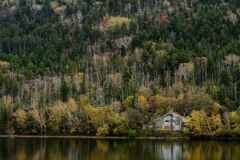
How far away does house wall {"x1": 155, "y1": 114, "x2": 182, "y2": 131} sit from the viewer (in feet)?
304

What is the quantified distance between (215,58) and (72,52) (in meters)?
71.5

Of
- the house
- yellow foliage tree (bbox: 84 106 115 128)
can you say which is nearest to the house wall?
the house

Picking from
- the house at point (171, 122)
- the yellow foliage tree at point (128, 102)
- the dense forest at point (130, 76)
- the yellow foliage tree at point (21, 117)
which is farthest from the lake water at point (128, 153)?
the yellow foliage tree at point (21, 117)

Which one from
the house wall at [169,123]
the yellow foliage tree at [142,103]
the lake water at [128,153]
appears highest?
the yellow foliage tree at [142,103]

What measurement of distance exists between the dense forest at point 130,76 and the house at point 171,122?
1.97 meters

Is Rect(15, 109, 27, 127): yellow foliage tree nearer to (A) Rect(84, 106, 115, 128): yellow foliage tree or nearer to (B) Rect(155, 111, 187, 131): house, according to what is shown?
(A) Rect(84, 106, 115, 128): yellow foliage tree

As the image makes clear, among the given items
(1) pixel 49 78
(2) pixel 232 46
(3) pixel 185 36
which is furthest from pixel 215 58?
(1) pixel 49 78

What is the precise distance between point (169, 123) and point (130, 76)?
39.2 meters

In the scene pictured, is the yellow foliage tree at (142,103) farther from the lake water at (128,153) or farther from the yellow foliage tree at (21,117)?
the yellow foliage tree at (21,117)

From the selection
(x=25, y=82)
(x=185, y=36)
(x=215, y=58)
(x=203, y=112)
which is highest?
(x=185, y=36)

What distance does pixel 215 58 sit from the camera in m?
136

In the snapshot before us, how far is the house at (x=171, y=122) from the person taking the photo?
304ft

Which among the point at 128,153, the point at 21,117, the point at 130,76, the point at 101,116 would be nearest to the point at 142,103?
the point at 101,116

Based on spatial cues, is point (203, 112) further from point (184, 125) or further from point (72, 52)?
point (72, 52)
